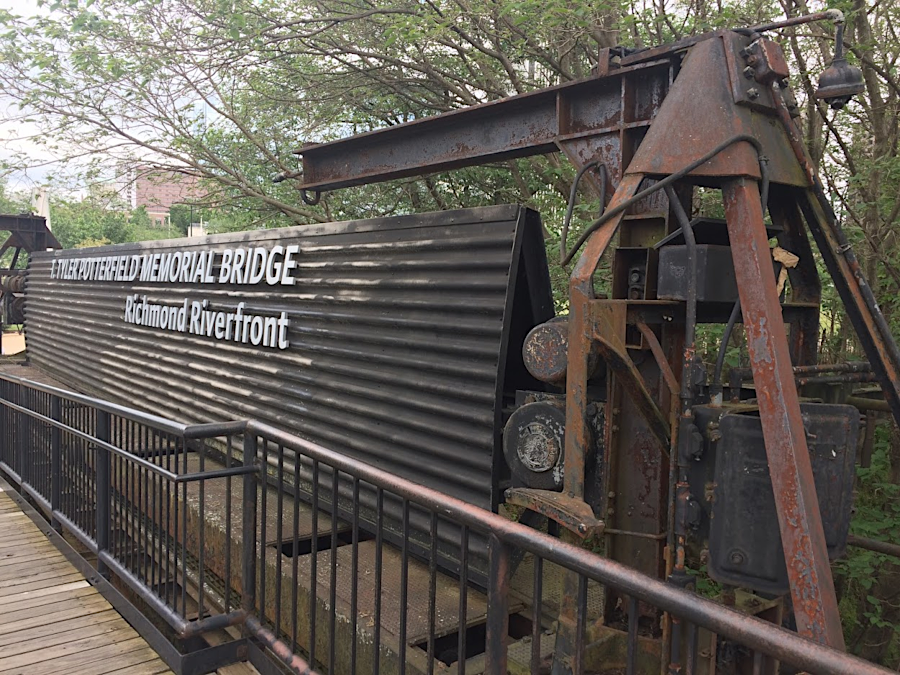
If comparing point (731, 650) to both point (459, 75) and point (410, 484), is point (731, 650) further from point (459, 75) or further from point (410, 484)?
point (459, 75)

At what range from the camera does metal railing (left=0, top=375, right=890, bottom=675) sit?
6.17ft

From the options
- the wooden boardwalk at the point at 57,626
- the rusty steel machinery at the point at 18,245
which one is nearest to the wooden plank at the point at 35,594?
the wooden boardwalk at the point at 57,626

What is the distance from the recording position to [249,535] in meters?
3.46

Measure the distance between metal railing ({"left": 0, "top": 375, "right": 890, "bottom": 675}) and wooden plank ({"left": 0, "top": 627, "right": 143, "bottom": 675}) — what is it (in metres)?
0.28

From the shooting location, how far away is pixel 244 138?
11273 mm

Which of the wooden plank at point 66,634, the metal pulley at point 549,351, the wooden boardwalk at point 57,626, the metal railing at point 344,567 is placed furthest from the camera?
the wooden plank at point 66,634

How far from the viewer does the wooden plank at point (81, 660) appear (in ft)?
11.9

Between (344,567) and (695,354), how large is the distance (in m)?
2.55

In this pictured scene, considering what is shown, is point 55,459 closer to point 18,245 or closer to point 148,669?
point 148,669

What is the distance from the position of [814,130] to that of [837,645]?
16.8 feet

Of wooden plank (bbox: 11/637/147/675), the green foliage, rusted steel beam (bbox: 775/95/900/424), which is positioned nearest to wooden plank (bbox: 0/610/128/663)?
wooden plank (bbox: 11/637/147/675)

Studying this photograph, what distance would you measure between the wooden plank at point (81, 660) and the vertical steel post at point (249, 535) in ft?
3.02

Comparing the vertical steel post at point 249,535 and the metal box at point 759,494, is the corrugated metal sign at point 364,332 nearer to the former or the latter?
the vertical steel post at point 249,535

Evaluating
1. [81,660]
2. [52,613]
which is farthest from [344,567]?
[52,613]
